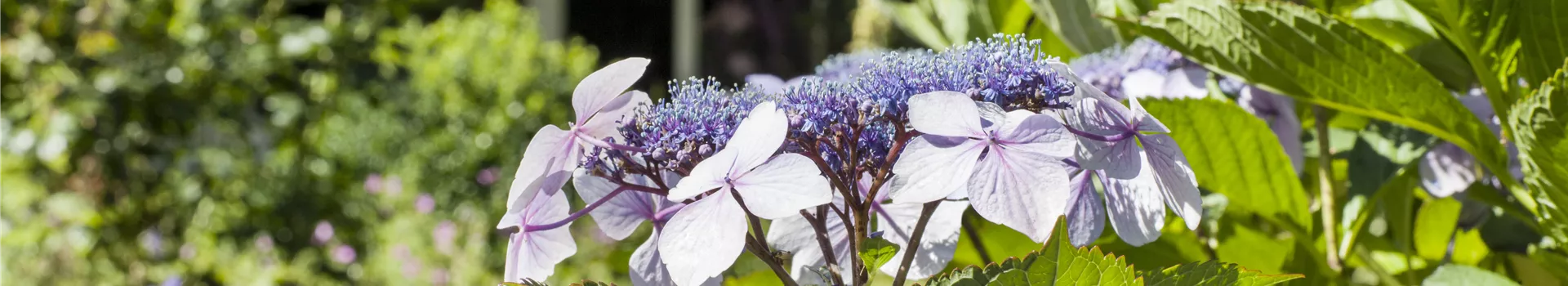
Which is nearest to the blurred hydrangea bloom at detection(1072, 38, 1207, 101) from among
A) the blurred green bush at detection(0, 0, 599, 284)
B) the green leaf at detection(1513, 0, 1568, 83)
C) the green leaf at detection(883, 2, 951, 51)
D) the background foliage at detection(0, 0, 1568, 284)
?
the green leaf at detection(1513, 0, 1568, 83)

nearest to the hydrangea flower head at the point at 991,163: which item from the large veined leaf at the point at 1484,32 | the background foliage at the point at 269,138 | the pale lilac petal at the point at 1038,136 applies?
the pale lilac petal at the point at 1038,136

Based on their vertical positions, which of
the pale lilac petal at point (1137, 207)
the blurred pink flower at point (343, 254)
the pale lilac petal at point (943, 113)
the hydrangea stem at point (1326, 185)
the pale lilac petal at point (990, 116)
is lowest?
the blurred pink flower at point (343, 254)

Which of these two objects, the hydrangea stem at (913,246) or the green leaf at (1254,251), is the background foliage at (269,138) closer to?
the green leaf at (1254,251)

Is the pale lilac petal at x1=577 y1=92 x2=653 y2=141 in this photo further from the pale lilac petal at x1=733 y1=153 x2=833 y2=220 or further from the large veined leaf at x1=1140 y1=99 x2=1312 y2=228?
the large veined leaf at x1=1140 y1=99 x2=1312 y2=228

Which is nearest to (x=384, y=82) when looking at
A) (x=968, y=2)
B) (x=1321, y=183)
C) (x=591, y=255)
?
(x=591, y=255)

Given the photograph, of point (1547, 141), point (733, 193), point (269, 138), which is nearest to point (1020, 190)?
point (733, 193)
